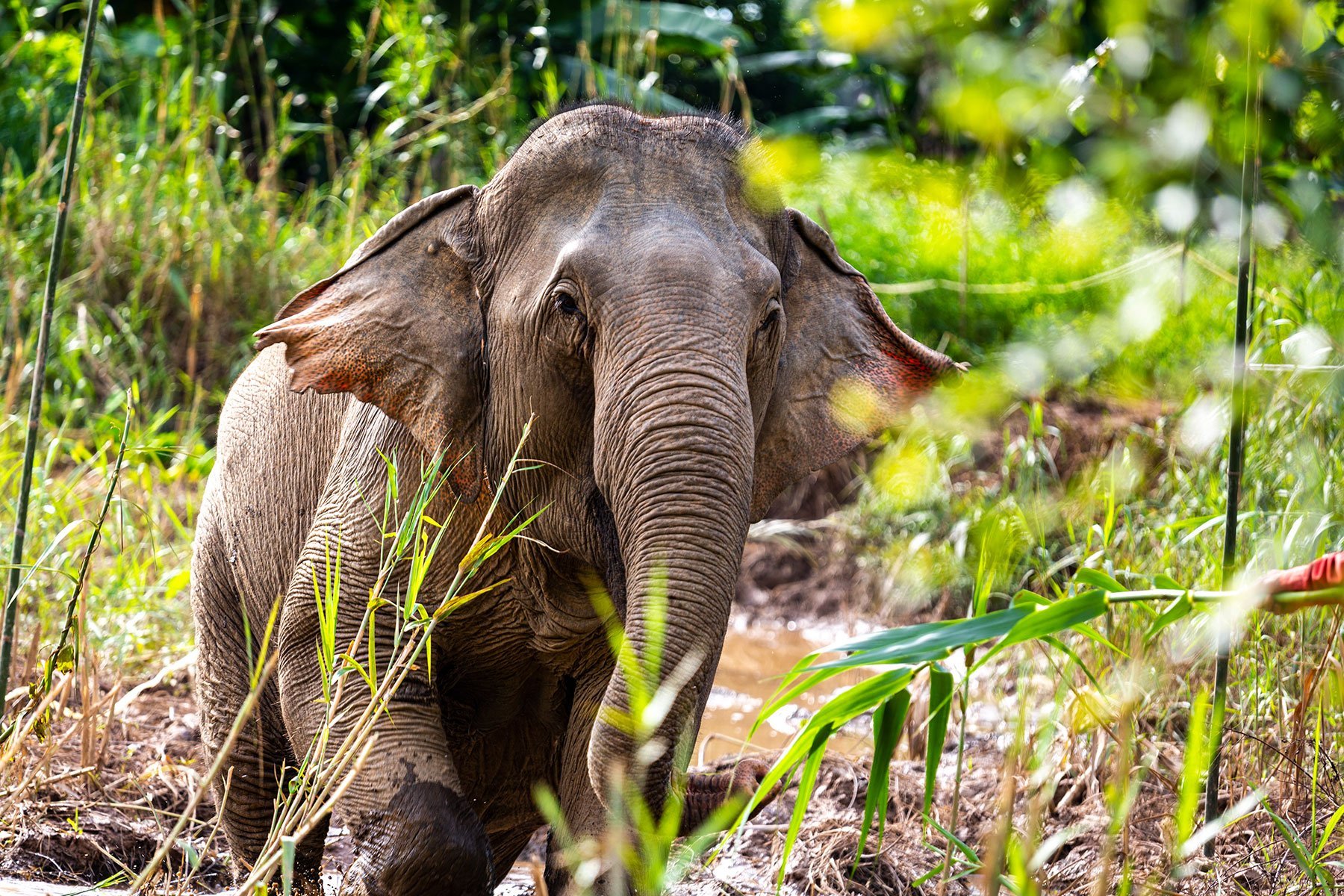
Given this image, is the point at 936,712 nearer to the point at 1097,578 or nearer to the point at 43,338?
the point at 1097,578

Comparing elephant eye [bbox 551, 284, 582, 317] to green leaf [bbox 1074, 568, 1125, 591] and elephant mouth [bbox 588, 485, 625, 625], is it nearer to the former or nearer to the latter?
elephant mouth [bbox 588, 485, 625, 625]

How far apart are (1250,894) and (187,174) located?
7315 mm

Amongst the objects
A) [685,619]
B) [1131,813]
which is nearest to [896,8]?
[685,619]

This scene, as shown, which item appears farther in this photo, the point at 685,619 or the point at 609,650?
the point at 609,650

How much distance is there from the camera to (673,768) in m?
3.05

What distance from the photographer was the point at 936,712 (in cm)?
173

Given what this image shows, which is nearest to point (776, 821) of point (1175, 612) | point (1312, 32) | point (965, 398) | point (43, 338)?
point (43, 338)

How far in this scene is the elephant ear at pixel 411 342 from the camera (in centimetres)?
342

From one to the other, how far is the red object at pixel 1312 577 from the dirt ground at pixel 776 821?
173 cm

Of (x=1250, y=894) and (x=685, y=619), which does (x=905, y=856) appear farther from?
(x=685, y=619)

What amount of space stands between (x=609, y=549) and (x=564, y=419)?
0.31 metres

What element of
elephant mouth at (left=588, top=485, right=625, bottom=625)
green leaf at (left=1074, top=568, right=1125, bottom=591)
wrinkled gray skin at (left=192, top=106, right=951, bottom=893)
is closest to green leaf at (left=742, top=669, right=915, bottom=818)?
green leaf at (left=1074, top=568, right=1125, bottom=591)

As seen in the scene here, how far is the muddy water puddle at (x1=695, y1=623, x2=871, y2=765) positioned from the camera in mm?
6316

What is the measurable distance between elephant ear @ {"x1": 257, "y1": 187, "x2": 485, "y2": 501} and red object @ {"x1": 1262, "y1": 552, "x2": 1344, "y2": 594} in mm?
2192
